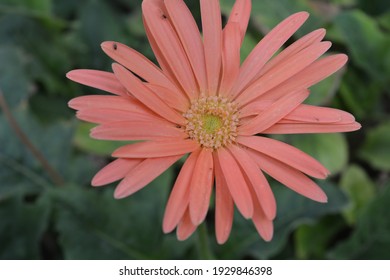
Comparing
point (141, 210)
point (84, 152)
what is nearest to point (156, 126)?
point (141, 210)

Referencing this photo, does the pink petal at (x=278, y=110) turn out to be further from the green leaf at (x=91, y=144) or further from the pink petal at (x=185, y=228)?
the green leaf at (x=91, y=144)

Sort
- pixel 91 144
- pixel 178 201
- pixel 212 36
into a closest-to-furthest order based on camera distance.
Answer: pixel 178 201
pixel 212 36
pixel 91 144

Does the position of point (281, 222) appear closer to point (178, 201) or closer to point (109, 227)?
point (109, 227)

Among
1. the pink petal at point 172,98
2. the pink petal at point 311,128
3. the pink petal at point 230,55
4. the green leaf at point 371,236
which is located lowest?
the green leaf at point 371,236

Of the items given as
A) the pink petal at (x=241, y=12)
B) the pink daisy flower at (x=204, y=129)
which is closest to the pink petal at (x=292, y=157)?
the pink daisy flower at (x=204, y=129)

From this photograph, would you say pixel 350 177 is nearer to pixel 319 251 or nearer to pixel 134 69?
pixel 319 251

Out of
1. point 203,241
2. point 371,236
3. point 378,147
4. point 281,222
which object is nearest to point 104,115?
point 203,241
